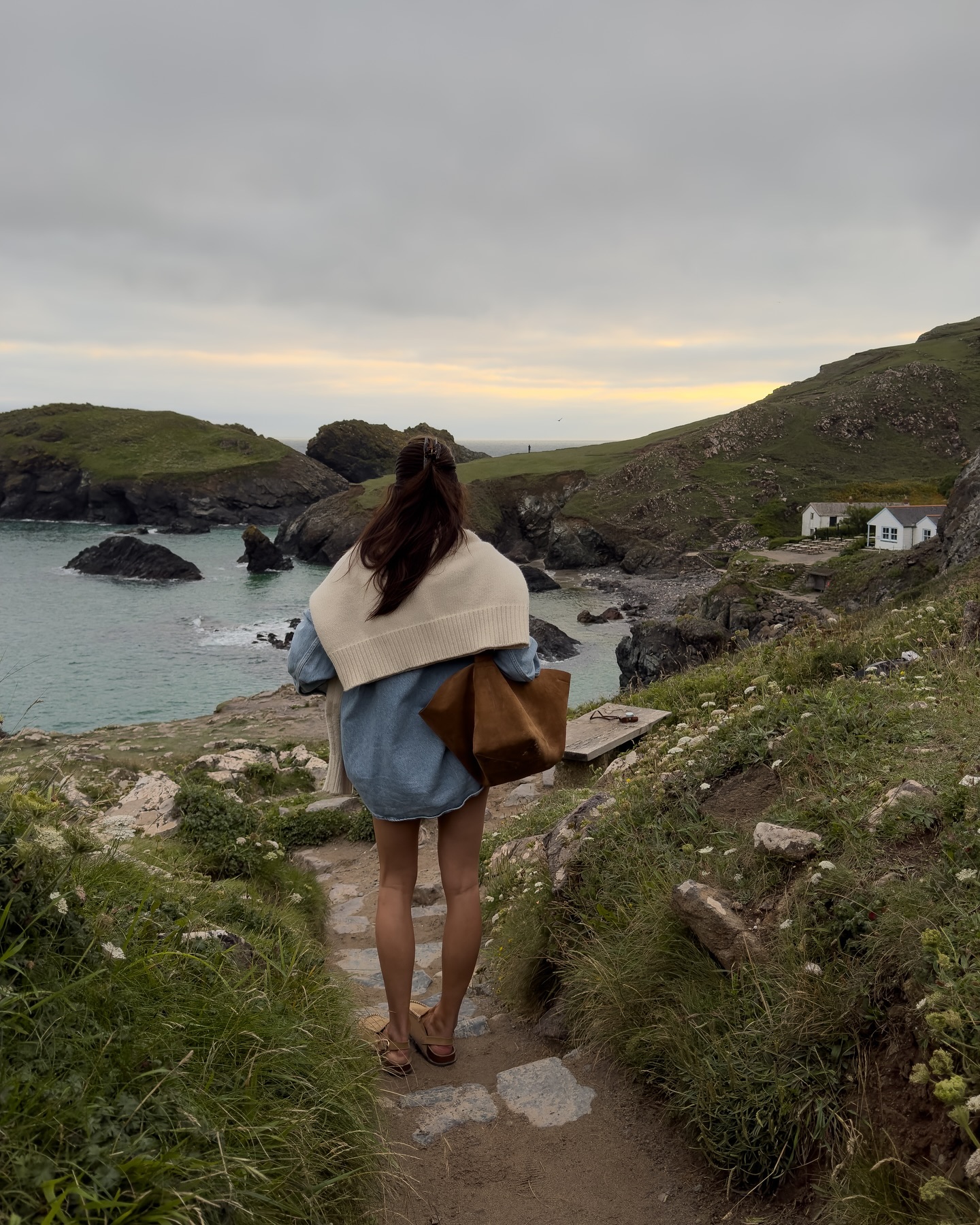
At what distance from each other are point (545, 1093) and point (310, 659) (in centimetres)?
205

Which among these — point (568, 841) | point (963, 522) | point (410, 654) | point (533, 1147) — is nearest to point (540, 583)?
point (963, 522)

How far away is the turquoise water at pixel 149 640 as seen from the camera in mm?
35688

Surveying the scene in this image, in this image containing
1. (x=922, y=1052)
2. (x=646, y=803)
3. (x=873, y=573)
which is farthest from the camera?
(x=873, y=573)

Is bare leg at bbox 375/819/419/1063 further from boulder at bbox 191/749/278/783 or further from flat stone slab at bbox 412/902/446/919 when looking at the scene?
boulder at bbox 191/749/278/783

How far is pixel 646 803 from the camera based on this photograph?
15.4ft

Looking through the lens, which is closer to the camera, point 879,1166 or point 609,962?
point 879,1166

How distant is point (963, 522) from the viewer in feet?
70.9

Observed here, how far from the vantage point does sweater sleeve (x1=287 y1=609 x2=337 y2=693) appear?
3465 millimetres

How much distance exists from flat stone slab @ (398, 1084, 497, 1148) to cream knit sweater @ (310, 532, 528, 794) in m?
1.75

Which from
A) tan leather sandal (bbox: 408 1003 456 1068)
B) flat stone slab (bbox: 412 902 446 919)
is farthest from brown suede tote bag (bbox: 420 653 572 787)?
flat stone slab (bbox: 412 902 446 919)

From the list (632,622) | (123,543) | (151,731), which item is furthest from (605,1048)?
(123,543)

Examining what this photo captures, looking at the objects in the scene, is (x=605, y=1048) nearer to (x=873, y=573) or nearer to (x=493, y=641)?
(x=493, y=641)

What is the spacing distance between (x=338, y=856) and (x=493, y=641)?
5.70 m

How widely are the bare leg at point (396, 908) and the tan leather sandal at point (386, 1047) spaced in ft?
0.07
